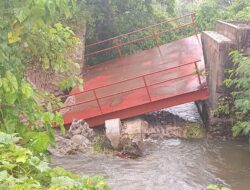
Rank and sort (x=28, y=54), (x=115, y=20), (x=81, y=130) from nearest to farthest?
(x=28, y=54)
(x=81, y=130)
(x=115, y=20)

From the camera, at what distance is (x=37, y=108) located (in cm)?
513

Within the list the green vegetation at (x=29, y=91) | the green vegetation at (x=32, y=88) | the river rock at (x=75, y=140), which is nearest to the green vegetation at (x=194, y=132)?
the green vegetation at (x=32, y=88)

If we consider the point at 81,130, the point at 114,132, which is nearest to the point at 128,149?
the point at 114,132

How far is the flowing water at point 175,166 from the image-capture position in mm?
8602

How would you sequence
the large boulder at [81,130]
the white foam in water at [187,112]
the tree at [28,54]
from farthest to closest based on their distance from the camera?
the white foam in water at [187,112] < the large boulder at [81,130] < the tree at [28,54]

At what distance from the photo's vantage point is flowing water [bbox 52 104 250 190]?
8.60 metres

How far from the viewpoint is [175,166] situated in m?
9.62

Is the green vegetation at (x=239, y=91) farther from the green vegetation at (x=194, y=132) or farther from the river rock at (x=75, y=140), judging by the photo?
the river rock at (x=75, y=140)

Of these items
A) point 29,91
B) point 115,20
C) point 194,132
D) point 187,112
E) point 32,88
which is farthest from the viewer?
point 115,20

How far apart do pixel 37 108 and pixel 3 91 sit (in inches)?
31.9

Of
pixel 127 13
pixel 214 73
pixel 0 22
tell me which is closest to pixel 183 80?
pixel 214 73

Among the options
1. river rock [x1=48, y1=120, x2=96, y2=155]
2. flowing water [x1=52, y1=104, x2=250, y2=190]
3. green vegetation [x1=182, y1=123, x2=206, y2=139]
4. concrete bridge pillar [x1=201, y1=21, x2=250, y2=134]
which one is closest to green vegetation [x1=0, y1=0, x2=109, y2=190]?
flowing water [x1=52, y1=104, x2=250, y2=190]

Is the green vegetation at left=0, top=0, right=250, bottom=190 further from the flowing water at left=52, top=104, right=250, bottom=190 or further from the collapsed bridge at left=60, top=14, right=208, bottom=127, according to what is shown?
the collapsed bridge at left=60, top=14, right=208, bottom=127

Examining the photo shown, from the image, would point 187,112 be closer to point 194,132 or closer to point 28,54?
point 194,132
